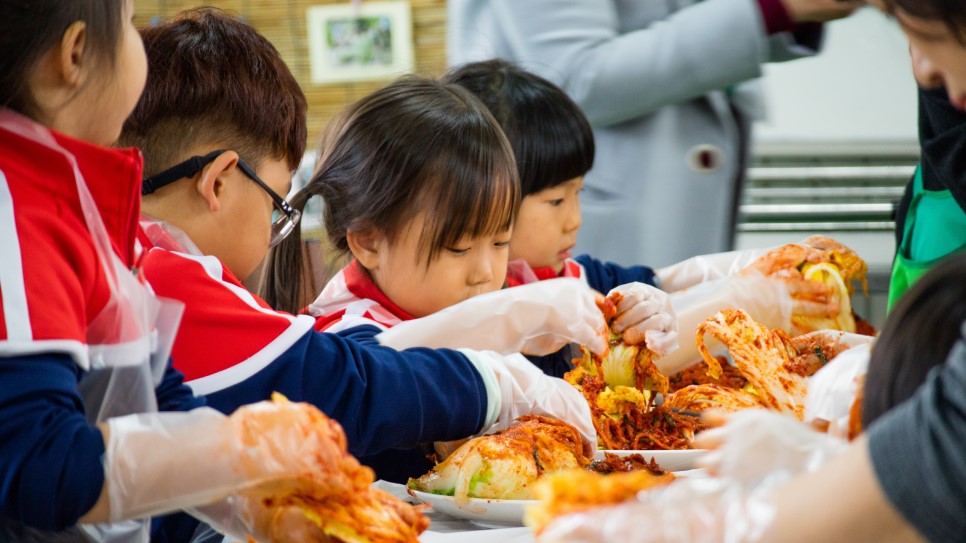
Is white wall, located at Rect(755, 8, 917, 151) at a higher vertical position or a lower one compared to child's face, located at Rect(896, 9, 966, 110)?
lower

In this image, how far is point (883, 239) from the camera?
397 centimetres

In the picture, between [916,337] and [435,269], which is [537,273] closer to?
[435,269]

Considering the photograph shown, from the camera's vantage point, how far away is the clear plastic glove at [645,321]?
60.4 inches

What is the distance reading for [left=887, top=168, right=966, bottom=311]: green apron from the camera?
1.58m

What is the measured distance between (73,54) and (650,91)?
149cm

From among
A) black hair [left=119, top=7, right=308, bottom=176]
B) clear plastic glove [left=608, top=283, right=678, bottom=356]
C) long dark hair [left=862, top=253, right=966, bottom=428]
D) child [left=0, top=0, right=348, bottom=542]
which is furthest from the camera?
clear plastic glove [left=608, top=283, right=678, bottom=356]

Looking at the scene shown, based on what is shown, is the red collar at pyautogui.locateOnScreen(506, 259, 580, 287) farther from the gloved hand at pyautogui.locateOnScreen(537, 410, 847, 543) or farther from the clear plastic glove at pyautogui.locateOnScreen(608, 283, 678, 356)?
the gloved hand at pyautogui.locateOnScreen(537, 410, 847, 543)

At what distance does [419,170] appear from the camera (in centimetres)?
162

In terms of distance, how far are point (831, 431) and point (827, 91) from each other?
3.64 m

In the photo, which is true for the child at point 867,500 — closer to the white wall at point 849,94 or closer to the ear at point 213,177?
the ear at point 213,177

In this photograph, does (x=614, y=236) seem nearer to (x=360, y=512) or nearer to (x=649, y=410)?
(x=649, y=410)

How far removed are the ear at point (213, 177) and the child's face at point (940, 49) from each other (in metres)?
0.79

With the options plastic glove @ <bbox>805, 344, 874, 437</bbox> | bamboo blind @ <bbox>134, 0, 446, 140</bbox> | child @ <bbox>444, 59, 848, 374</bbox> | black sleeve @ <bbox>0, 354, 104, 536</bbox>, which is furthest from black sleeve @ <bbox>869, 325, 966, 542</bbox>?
bamboo blind @ <bbox>134, 0, 446, 140</bbox>

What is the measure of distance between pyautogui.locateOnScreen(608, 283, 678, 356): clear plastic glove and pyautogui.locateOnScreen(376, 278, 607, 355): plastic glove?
38 millimetres
